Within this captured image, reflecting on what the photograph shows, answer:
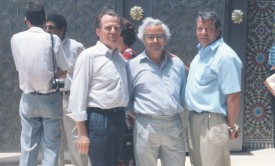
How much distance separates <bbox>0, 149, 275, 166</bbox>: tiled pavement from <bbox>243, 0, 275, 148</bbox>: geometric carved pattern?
13cm

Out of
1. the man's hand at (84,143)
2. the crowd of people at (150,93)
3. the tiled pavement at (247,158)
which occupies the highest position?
the crowd of people at (150,93)

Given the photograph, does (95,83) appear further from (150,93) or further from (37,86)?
(37,86)

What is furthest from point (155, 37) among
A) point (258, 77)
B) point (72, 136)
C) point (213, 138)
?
point (258, 77)

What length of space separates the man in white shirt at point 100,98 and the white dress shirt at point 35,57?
2.18 feet

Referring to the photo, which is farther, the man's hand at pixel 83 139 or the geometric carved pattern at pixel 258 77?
the geometric carved pattern at pixel 258 77

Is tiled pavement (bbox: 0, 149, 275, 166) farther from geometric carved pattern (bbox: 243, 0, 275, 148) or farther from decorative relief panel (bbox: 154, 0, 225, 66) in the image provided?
decorative relief panel (bbox: 154, 0, 225, 66)

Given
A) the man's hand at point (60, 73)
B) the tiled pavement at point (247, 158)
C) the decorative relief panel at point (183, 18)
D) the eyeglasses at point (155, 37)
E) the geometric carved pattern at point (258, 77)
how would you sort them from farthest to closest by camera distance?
the geometric carved pattern at point (258, 77) → the decorative relief panel at point (183, 18) → the tiled pavement at point (247, 158) → the man's hand at point (60, 73) → the eyeglasses at point (155, 37)

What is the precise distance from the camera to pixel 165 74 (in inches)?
117

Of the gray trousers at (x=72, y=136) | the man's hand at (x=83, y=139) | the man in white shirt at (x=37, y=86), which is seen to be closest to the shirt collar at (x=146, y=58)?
the man's hand at (x=83, y=139)

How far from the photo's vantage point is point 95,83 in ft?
9.21

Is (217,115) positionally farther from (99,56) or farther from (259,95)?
(259,95)

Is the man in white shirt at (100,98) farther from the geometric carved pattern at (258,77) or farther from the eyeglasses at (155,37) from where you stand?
the geometric carved pattern at (258,77)

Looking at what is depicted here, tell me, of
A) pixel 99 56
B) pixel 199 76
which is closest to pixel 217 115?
pixel 199 76

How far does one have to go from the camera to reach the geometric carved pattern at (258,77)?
5.07m
